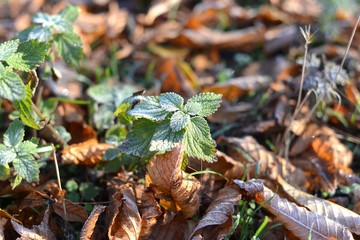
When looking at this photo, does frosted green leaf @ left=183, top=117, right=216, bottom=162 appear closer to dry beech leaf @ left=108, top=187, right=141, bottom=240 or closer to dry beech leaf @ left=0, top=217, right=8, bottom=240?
dry beech leaf @ left=108, top=187, right=141, bottom=240

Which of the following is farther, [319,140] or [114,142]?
[319,140]

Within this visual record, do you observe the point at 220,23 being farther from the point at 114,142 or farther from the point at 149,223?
the point at 149,223

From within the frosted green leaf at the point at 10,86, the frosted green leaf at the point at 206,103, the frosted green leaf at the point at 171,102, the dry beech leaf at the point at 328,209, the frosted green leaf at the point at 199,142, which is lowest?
the dry beech leaf at the point at 328,209

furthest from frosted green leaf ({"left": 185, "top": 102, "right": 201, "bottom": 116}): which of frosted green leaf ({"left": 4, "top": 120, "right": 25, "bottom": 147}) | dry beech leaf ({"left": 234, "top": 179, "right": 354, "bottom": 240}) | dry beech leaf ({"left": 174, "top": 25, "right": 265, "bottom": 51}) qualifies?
dry beech leaf ({"left": 174, "top": 25, "right": 265, "bottom": 51})

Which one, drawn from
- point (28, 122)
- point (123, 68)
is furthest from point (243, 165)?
point (123, 68)

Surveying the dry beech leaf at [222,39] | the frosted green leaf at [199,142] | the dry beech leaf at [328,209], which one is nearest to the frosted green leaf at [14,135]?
the frosted green leaf at [199,142]

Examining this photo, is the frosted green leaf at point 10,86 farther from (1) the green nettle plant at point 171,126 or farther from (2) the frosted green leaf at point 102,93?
(2) the frosted green leaf at point 102,93
